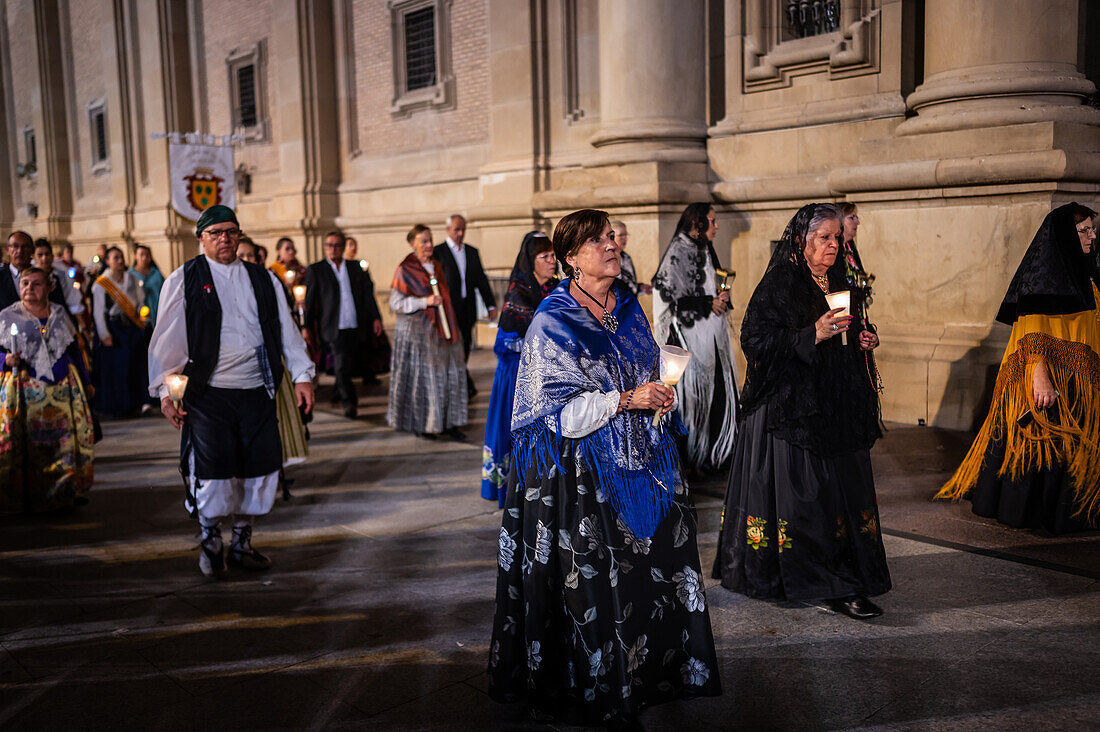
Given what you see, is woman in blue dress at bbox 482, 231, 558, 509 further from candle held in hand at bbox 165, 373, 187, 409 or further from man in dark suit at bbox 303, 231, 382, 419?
man in dark suit at bbox 303, 231, 382, 419

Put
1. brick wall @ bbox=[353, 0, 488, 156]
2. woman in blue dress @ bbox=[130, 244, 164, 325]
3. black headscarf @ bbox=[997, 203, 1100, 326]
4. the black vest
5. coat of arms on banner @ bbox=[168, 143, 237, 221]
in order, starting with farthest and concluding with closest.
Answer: brick wall @ bbox=[353, 0, 488, 156], woman in blue dress @ bbox=[130, 244, 164, 325], coat of arms on banner @ bbox=[168, 143, 237, 221], black headscarf @ bbox=[997, 203, 1100, 326], the black vest

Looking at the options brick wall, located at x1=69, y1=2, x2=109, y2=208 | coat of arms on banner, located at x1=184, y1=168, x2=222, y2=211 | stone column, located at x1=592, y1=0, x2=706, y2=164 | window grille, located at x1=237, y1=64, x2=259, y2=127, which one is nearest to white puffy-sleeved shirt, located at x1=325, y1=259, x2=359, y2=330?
coat of arms on banner, located at x1=184, y1=168, x2=222, y2=211

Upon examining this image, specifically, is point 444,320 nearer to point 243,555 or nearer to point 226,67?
point 243,555

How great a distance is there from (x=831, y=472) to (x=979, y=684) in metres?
1.10

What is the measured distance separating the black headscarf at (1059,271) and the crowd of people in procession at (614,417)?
0.04ft

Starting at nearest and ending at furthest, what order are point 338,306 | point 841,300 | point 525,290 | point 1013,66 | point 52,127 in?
point 841,300 < point 525,290 < point 1013,66 < point 338,306 < point 52,127

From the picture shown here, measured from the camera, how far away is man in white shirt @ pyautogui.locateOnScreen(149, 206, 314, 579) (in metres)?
5.09

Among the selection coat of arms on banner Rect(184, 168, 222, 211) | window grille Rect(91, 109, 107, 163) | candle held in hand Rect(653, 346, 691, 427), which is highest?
window grille Rect(91, 109, 107, 163)

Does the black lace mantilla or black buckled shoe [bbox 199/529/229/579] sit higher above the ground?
the black lace mantilla

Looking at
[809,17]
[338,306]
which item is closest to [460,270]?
[338,306]

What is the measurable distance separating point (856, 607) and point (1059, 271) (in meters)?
2.31

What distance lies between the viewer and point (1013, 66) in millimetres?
7812

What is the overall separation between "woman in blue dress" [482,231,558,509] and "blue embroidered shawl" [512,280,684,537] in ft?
9.24

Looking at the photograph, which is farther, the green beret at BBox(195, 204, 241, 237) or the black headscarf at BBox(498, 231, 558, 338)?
the black headscarf at BBox(498, 231, 558, 338)
